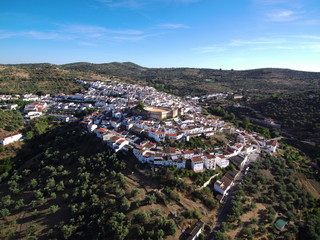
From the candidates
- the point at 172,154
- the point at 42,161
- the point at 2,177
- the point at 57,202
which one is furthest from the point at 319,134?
the point at 2,177

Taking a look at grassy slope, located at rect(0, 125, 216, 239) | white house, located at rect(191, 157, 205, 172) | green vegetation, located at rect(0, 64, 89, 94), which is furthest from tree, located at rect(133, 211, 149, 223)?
green vegetation, located at rect(0, 64, 89, 94)

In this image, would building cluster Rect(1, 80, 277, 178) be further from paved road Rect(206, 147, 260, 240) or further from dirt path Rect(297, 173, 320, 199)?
dirt path Rect(297, 173, 320, 199)

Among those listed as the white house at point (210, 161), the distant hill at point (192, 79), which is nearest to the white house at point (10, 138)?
the white house at point (210, 161)

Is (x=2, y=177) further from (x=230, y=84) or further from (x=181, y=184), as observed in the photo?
(x=230, y=84)

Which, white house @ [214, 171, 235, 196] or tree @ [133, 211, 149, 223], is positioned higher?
white house @ [214, 171, 235, 196]

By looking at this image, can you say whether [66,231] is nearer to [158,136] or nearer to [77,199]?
[77,199]

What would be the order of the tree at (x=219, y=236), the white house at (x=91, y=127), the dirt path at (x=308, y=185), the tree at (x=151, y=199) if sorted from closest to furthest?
1. the tree at (x=219, y=236)
2. the tree at (x=151, y=199)
3. the dirt path at (x=308, y=185)
4. the white house at (x=91, y=127)

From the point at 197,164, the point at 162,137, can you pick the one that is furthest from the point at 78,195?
the point at 197,164

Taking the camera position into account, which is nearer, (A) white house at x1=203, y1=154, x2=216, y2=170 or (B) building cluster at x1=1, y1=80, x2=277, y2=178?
(A) white house at x1=203, y1=154, x2=216, y2=170

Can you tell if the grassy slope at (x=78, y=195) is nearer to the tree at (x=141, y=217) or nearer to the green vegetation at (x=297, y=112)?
the tree at (x=141, y=217)
